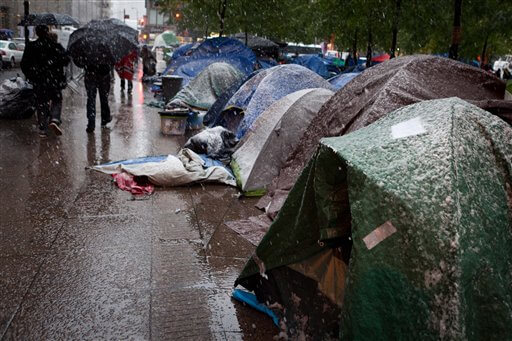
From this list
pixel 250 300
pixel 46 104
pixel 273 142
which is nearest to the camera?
pixel 250 300

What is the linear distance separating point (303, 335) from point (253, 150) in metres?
4.34

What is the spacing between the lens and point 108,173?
24.8ft

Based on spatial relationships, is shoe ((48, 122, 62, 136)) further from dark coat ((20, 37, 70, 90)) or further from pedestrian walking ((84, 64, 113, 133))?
pedestrian walking ((84, 64, 113, 133))

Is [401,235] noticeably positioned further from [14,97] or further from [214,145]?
[14,97]

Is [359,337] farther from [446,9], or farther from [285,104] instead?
[446,9]

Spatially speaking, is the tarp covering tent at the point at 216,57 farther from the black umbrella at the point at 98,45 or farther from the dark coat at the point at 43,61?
the dark coat at the point at 43,61

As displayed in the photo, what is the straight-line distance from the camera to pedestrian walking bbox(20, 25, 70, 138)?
931cm

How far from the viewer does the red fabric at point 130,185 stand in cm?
685

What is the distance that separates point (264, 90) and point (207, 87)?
14.2ft

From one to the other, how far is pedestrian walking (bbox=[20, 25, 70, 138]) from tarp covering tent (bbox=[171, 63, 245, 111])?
11.1ft

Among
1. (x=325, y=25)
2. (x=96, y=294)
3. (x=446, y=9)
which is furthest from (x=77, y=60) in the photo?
(x=325, y=25)

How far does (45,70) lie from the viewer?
9.42 metres

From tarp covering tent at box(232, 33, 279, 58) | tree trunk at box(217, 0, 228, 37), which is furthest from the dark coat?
tarp covering tent at box(232, 33, 279, 58)

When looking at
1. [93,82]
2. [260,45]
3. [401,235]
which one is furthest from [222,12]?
[401,235]
